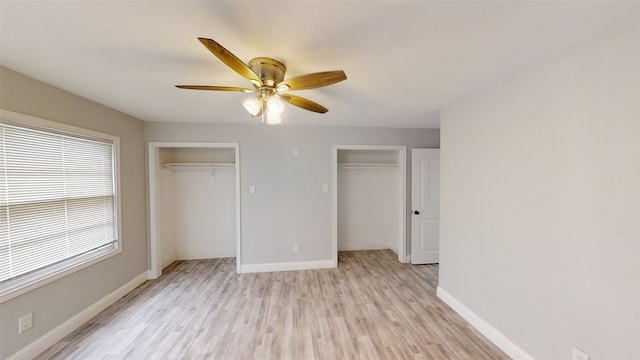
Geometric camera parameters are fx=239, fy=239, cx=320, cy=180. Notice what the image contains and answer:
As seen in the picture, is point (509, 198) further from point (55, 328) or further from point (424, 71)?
point (55, 328)

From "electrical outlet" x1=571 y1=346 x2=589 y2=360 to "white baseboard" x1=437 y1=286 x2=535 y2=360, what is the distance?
33cm

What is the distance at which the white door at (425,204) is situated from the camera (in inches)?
150

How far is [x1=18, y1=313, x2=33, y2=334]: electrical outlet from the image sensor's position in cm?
184

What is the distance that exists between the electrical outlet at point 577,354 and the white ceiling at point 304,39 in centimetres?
189

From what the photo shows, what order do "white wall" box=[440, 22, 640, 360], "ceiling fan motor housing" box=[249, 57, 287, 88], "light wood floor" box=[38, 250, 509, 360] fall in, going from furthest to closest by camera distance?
"light wood floor" box=[38, 250, 509, 360]
"ceiling fan motor housing" box=[249, 57, 287, 88]
"white wall" box=[440, 22, 640, 360]

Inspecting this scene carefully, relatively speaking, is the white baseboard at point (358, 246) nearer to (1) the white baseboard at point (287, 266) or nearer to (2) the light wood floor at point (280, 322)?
(1) the white baseboard at point (287, 266)

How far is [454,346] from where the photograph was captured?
6.72 feet

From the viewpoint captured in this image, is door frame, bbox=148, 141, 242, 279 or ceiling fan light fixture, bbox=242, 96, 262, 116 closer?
ceiling fan light fixture, bbox=242, 96, 262, 116

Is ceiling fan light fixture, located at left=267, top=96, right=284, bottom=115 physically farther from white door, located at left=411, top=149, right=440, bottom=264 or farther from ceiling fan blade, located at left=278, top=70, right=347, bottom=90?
white door, located at left=411, top=149, right=440, bottom=264

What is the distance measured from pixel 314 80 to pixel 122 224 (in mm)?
3040

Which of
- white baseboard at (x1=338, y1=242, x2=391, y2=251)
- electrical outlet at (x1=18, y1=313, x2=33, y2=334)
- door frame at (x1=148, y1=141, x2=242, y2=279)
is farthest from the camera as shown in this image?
Result: white baseboard at (x1=338, y1=242, x2=391, y2=251)

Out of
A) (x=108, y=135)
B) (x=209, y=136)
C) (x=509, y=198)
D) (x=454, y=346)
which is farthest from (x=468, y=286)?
(x=108, y=135)

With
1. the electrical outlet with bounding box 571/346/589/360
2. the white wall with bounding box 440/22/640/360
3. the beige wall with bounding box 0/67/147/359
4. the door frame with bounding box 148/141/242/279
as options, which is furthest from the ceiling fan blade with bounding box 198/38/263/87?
the electrical outlet with bounding box 571/346/589/360

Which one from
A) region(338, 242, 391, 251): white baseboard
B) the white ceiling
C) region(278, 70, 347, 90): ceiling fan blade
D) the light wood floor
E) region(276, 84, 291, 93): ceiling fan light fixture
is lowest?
the light wood floor
